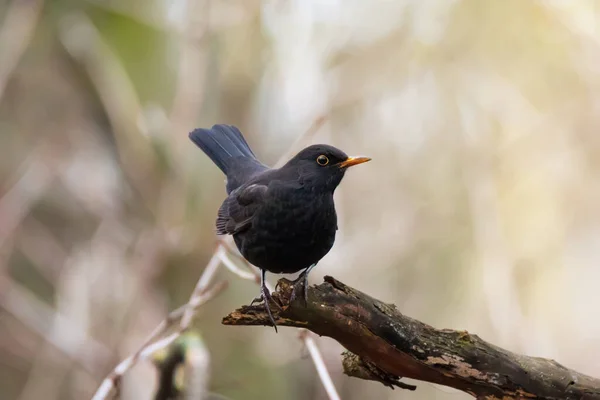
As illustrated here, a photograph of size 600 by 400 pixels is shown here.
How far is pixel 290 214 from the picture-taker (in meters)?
2.62

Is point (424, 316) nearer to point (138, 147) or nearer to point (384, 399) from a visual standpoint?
point (384, 399)

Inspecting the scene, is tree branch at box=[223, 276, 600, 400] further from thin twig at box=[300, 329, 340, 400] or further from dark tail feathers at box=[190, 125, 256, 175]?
dark tail feathers at box=[190, 125, 256, 175]

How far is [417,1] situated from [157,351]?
3998mm

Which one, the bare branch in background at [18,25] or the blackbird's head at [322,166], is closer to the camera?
the blackbird's head at [322,166]

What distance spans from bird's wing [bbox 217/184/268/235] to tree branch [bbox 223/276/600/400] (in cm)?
53

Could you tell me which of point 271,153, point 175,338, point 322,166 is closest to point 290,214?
point 322,166

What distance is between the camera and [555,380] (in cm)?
229

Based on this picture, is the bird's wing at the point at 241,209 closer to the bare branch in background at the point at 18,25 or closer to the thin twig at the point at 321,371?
the thin twig at the point at 321,371

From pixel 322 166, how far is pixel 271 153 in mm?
2950

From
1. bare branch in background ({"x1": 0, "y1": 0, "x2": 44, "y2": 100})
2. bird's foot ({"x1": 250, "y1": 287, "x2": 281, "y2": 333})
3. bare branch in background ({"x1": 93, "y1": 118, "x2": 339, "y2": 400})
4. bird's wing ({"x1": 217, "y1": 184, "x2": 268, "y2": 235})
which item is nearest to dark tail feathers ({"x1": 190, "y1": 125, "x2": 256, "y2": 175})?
bird's wing ({"x1": 217, "y1": 184, "x2": 268, "y2": 235})

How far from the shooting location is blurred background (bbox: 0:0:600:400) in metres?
5.00

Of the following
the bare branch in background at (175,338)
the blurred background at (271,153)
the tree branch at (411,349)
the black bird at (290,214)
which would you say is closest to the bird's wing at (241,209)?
the black bird at (290,214)

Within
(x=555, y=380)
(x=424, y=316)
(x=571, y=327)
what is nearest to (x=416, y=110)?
(x=424, y=316)

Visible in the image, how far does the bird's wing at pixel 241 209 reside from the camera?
2.78 meters
